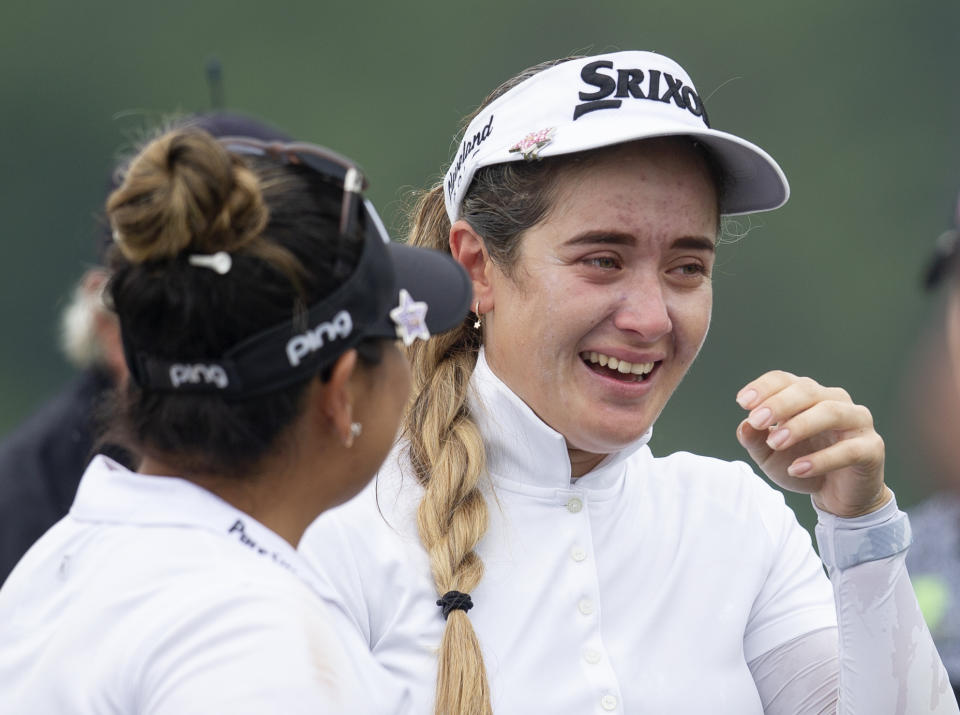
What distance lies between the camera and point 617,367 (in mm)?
2012

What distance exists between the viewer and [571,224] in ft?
6.57

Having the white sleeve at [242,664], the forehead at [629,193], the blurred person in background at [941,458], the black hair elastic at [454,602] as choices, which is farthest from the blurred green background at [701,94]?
the white sleeve at [242,664]

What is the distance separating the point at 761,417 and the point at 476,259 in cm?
53

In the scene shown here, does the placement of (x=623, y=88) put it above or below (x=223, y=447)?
above

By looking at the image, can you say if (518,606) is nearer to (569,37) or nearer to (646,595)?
(646,595)

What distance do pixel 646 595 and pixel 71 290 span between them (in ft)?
7.90

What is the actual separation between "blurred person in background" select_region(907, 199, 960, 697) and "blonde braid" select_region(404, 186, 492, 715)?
1.43 metres

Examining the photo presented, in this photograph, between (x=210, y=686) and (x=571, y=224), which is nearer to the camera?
(x=210, y=686)

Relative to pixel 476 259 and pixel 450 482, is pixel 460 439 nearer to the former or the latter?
pixel 450 482

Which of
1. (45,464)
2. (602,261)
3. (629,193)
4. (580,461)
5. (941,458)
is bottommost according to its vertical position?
(941,458)

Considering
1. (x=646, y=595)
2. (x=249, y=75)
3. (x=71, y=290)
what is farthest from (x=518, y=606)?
(x=249, y=75)

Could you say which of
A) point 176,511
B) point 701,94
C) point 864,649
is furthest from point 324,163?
point 701,94

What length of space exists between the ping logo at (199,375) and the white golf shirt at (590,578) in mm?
580

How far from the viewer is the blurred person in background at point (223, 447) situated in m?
1.18
